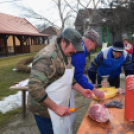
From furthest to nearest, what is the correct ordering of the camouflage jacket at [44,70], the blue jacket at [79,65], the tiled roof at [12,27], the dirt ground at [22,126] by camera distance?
the tiled roof at [12,27]
the dirt ground at [22,126]
the blue jacket at [79,65]
the camouflage jacket at [44,70]

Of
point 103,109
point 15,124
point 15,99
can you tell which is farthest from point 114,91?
point 15,99

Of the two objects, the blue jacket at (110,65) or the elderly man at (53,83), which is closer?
the elderly man at (53,83)

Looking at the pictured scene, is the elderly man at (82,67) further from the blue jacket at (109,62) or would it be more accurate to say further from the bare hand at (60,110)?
the blue jacket at (109,62)

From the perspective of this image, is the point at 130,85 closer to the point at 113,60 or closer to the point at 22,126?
the point at 113,60

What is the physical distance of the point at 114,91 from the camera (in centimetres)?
205

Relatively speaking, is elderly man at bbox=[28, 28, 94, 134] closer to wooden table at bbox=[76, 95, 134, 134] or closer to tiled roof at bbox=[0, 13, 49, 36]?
wooden table at bbox=[76, 95, 134, 134]

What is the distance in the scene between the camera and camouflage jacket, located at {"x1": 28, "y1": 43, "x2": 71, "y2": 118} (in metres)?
1.17

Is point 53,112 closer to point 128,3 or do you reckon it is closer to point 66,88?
point 66,88

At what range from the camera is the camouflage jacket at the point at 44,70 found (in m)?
1.17

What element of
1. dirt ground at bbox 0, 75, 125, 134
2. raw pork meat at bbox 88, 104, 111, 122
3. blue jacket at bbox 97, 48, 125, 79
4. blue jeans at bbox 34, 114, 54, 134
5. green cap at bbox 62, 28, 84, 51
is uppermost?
green cap at bbox 62, 28, 84, 51

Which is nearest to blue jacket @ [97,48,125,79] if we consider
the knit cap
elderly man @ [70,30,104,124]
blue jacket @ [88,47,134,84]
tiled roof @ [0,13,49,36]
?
blue jacket @ [88,47,134,84]

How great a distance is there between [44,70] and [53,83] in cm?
20

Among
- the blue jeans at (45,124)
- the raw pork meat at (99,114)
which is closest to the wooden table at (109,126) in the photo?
the raw pork meat at (99,114)

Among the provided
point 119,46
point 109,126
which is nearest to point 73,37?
A: point 109,126
